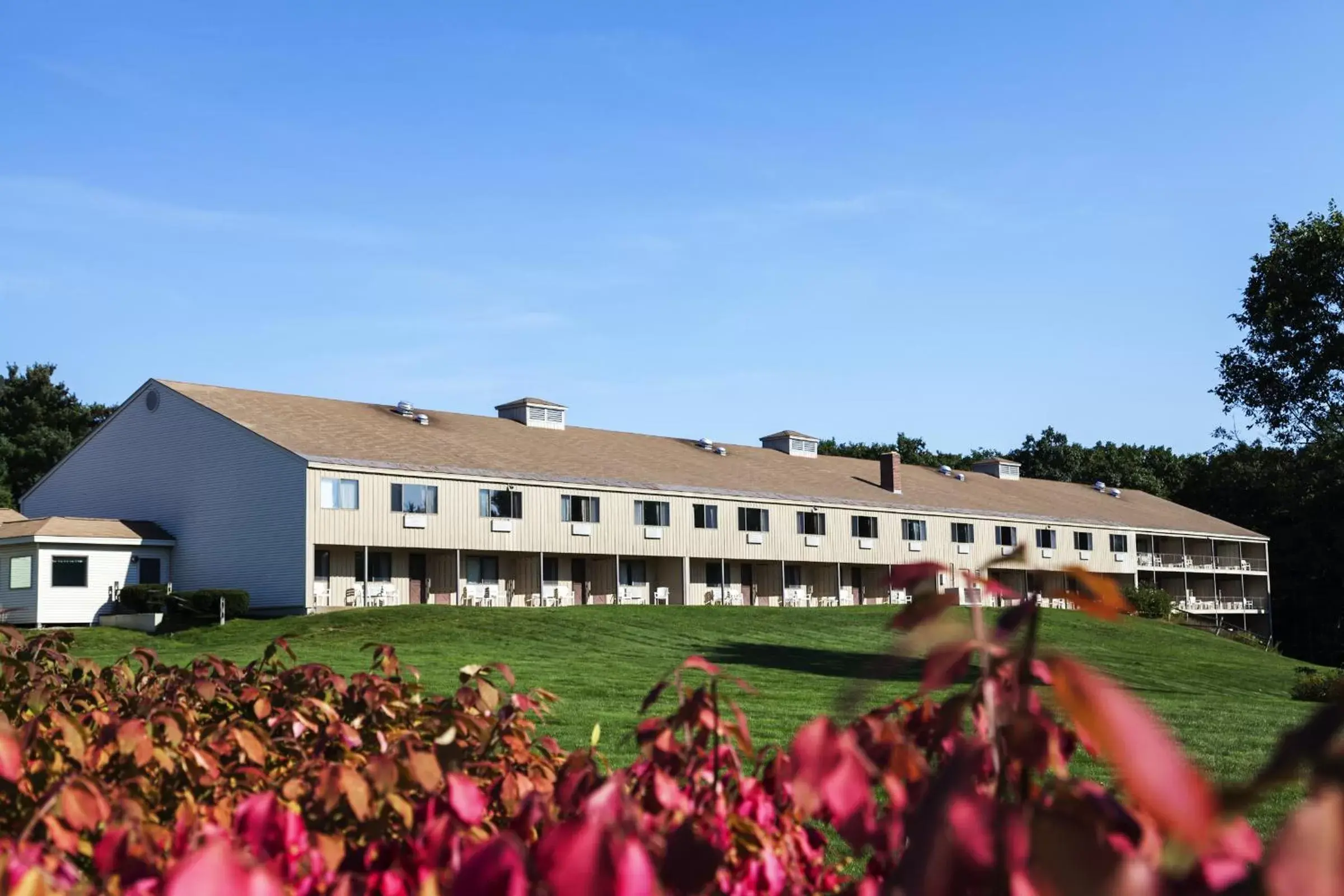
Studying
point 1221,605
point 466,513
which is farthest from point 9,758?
point 1221,605

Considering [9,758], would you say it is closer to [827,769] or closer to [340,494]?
[827,769]

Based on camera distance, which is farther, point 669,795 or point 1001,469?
point 1001,469

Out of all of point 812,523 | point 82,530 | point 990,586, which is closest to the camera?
point 990,586

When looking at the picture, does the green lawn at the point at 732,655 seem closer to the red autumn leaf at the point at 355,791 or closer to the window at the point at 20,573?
the window at the point at 20,573

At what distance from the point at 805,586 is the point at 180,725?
49438 mm

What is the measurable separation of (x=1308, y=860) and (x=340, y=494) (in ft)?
128

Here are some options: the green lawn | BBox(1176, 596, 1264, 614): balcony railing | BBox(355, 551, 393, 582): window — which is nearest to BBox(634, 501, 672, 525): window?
the green lawn

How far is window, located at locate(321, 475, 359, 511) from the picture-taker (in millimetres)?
38281

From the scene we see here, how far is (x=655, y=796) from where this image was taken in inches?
112

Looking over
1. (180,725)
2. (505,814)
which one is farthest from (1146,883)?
(180,725)

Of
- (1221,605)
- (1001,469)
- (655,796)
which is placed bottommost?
(1221,605)

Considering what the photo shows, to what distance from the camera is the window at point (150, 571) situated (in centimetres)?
4091

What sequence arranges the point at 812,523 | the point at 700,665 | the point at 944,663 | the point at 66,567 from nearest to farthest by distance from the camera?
1. the point at 944,663
2. the point at 700,665
3. the point at 66,567
4. the point at 812,523

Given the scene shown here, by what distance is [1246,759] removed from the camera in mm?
12688
